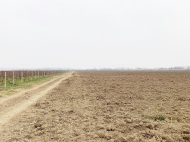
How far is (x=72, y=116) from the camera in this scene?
671 centimetres

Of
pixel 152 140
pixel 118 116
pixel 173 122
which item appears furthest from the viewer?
pixel 118 116

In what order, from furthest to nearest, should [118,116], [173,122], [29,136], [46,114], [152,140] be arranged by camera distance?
[46,114] → [118,116] → [173,122] → [29,136] → [152,140]

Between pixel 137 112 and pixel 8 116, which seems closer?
pixel 8 116

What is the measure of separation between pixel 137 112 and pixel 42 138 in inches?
178

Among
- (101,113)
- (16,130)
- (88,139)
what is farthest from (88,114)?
(16,130)

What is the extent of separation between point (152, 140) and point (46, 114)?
484 cm

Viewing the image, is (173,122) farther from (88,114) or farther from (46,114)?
(46,114)

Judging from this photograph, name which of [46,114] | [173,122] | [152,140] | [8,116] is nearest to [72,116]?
[46,114]

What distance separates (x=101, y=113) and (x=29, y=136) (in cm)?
341

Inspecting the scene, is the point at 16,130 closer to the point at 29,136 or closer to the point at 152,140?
the point at 29,136

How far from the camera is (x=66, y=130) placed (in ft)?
16.8

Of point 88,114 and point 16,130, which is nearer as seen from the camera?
point 16,130

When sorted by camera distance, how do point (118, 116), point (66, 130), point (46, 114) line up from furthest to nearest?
point (46, 114) < point (118, 116) < point (66, 130)

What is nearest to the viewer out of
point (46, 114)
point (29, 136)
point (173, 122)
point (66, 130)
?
point (29, 136)
